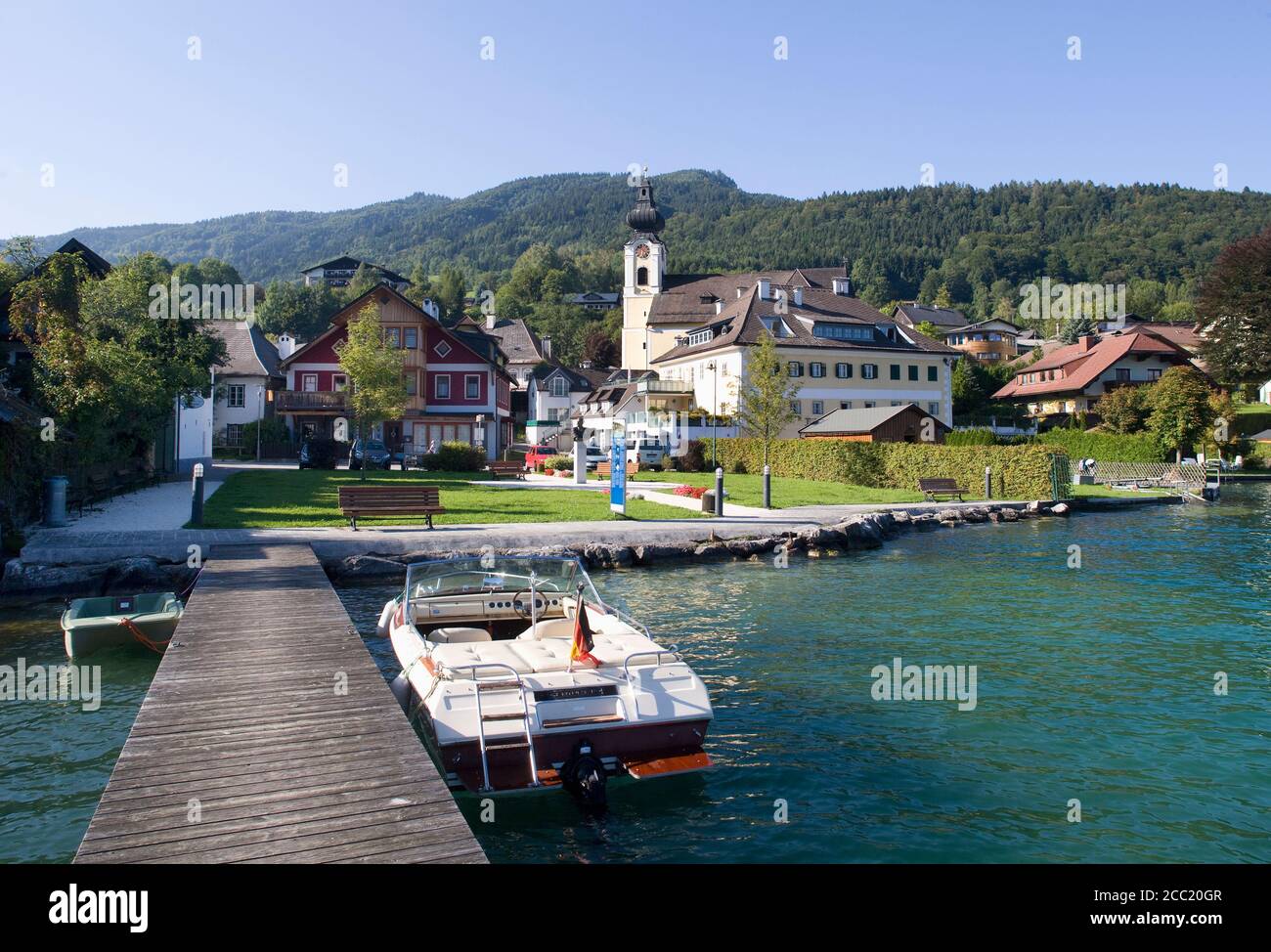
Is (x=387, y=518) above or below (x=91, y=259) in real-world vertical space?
below

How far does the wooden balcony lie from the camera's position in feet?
190

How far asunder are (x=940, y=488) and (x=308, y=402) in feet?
130

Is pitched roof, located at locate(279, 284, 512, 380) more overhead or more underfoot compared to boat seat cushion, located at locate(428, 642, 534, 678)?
more overhead

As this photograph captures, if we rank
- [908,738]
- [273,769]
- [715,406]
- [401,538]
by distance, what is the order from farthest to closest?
[715,406] < [401,538] < [908,738] < [273,769]

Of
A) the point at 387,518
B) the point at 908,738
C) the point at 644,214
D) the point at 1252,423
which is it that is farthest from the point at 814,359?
the point at 908,738

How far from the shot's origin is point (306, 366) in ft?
196

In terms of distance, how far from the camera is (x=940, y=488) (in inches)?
1507

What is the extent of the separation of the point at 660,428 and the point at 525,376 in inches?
1812

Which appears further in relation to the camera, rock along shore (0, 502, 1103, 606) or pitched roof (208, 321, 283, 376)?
pitched roof (208, 321, 283, 376)

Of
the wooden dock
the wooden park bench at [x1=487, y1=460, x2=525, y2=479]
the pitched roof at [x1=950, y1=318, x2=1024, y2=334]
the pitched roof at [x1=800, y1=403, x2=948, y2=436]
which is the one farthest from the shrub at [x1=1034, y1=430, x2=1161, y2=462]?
the pitched roof at [x1=950, y1=318, x2=1024, y2=334]

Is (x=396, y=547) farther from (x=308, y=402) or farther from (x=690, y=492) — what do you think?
(x=308, y=402)

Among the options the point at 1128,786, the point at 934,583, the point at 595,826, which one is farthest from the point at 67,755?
the point at 934,583

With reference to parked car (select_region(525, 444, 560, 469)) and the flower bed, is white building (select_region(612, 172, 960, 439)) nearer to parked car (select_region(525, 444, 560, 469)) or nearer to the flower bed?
parked car (select_region(525, 444, 560, 469))

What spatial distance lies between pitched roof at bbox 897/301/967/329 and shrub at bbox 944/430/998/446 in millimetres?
82783
